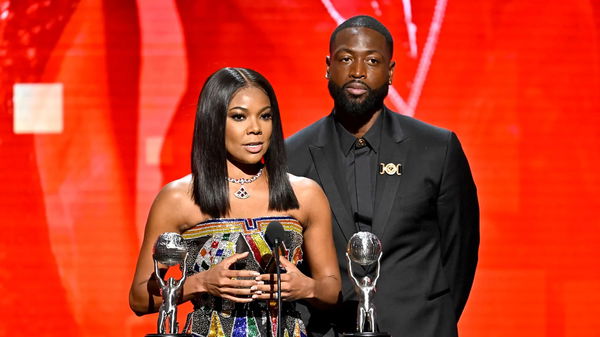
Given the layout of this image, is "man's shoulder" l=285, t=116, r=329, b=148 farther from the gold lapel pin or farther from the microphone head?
the microphone head

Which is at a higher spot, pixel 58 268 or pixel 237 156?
pixel 237 156

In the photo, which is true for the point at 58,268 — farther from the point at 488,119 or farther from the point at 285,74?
the point at 488,119

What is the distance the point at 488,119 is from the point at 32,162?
220 centimetres

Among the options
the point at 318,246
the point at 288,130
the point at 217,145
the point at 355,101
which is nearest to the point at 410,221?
the point at 355,101

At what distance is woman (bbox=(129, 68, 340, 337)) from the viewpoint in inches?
105

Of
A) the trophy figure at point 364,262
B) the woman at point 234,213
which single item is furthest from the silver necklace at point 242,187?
the trophy figure at point 364,262

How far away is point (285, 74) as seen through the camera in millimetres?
4789

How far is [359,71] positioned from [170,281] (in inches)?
45.4

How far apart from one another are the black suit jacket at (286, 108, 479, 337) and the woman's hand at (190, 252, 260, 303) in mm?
579

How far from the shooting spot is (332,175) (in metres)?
3.30

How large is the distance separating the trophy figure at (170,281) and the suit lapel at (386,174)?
3.07 ft

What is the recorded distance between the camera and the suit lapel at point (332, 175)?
126 inches

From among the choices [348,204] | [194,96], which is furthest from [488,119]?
[348,204]

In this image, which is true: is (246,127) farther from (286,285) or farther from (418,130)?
(418,130)
